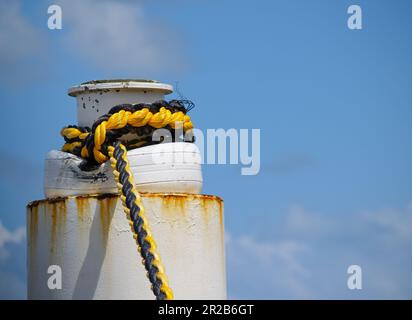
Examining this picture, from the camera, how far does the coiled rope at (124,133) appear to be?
38.0 metres

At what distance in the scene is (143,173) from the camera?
38.6 m

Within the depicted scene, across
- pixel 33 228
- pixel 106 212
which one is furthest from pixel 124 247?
pixel 33 228

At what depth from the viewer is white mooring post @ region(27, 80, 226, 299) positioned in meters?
38.3

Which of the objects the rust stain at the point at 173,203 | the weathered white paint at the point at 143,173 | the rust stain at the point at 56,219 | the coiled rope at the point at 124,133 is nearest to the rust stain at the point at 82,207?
the rust stain at the point at 56,219

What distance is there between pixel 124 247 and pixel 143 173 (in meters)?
0.96

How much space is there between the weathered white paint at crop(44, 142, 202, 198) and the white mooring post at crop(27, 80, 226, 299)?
0.01m

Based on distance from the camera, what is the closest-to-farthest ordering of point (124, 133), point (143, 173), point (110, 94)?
1. point (143, 173)
2. point (124, 133)
3. point (110, 94)

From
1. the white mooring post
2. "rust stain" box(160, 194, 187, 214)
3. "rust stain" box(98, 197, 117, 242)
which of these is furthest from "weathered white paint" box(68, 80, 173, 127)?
"rust stain" box(160, 194, 187, 214)

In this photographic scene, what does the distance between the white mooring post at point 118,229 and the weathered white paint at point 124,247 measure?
0.01 meters

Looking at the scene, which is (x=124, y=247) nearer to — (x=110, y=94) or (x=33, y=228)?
(x=33, y=228)

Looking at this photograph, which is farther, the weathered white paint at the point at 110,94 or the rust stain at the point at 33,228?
the weathered white paint at the point at 110,94

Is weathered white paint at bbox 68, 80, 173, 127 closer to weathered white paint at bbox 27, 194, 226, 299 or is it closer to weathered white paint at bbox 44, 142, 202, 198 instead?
weathered white paint at bbox 44, 142, 202, 198

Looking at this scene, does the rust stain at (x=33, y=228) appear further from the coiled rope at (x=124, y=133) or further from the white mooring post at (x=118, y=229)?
the coiled rope at (x=124, y=133)
